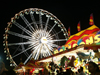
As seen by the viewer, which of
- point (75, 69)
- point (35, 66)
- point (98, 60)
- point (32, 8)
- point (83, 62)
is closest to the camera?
point (98, 60)

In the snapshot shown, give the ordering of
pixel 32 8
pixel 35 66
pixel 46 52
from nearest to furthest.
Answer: pixel 35 66
pixel 46 52
pixel 32 8

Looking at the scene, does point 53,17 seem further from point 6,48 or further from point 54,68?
point 54,68

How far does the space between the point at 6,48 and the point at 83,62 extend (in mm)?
11611

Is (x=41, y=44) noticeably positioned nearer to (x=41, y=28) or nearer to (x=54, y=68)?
(x=41, y=28)

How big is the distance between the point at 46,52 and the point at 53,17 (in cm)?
572

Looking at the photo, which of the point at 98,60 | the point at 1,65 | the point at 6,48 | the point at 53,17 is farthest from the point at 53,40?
the point at 1,65

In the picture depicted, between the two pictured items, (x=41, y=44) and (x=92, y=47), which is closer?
(x=92, y=47)

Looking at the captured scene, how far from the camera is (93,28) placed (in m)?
12.6

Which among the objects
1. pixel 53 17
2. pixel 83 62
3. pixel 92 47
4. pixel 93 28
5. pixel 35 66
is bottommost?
pixel 35 66

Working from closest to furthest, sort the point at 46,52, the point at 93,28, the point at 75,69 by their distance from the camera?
the point at 75,69 < the point at 93,28 < the point at 46,52

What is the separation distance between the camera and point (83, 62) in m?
8.84

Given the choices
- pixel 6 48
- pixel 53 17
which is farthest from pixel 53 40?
pixel 6 48

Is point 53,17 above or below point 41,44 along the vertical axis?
above

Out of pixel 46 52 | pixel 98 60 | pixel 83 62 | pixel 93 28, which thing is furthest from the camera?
pixel 46 52
